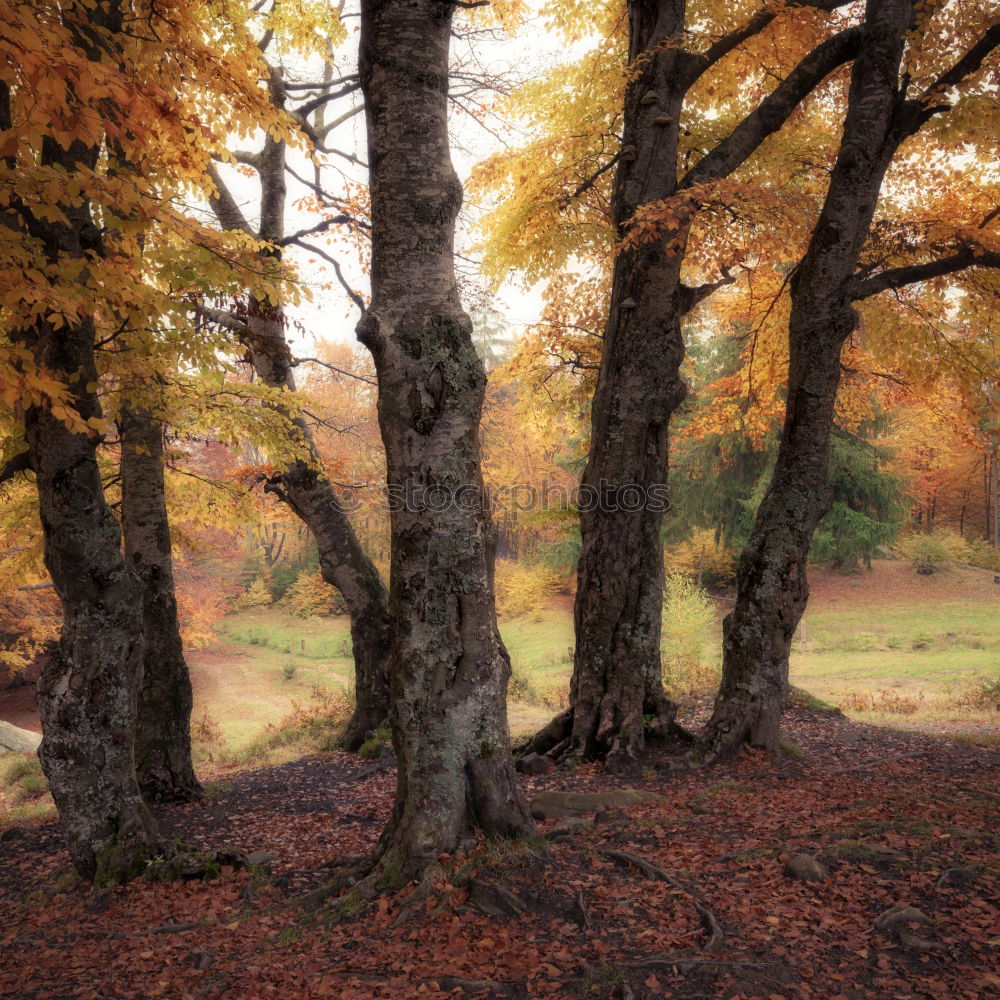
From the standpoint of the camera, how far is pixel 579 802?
561cm

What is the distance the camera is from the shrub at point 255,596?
3088 cm

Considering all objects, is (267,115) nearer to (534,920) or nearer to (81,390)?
(81,390)

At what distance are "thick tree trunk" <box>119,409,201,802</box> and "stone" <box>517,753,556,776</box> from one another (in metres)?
3.40

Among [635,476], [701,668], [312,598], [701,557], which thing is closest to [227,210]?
[635,476]

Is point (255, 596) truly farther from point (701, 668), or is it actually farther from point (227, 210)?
point (227, 210)

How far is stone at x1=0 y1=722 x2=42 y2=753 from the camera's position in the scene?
13609 mm

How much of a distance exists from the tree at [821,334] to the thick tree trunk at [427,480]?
142 inches

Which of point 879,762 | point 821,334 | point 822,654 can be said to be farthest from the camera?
point 822,654

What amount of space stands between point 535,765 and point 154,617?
4.11 m

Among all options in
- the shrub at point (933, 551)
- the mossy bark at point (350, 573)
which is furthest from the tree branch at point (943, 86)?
the shrub at point (933, 551)

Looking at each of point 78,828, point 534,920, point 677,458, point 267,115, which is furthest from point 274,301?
point 677,458

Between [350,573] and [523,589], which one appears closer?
[350,573]

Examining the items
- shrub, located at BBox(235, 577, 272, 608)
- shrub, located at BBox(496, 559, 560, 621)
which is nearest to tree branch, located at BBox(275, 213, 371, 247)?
shrub, located at BBox(496, 559, 560, 621)

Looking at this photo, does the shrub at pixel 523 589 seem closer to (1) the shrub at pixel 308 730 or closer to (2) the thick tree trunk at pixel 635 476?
(1) the shrub at pixel 308 730
